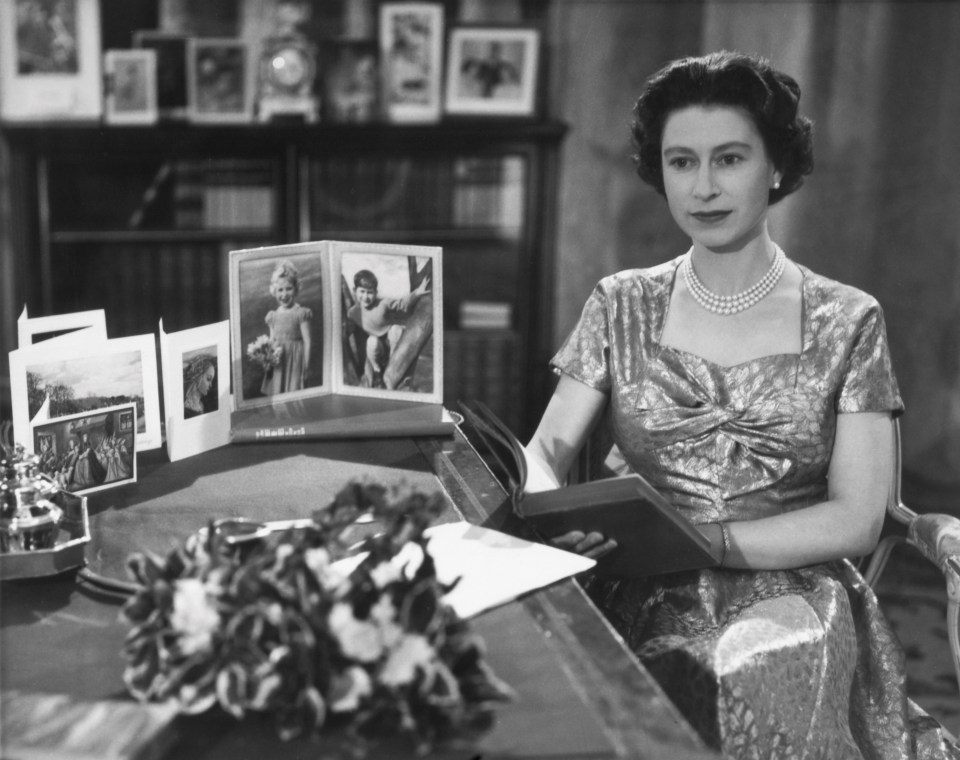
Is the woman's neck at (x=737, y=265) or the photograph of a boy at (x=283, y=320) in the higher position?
the woman's neck at (x=737, y=265)

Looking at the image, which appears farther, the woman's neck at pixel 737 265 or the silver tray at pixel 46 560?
the woman's neck at pixel 737 265

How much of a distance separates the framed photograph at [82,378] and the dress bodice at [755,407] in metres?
0.79

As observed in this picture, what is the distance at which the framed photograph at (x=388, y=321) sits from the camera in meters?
1.72

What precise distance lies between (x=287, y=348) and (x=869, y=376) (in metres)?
0.93

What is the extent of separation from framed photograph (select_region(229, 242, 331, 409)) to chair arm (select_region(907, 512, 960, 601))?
97cm

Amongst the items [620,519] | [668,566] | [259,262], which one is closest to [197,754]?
[620,519]

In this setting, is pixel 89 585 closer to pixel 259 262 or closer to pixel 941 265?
pixel 259 262

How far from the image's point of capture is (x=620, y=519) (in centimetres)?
126

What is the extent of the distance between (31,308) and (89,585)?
3.13 metres

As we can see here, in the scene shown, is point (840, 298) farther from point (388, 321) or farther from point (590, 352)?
point (388, 321)

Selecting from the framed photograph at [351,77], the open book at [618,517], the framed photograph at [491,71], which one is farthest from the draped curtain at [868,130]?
the open book at [618,517]

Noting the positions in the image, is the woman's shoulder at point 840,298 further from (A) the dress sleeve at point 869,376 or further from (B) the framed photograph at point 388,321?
(B) the framed photograph at point 388,321

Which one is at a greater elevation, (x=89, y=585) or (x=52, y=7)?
(x=52, y=7)

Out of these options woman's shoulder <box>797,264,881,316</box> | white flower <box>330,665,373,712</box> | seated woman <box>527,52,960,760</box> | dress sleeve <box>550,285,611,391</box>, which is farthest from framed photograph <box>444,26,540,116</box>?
white flower <box>330,665,373,712</box>
